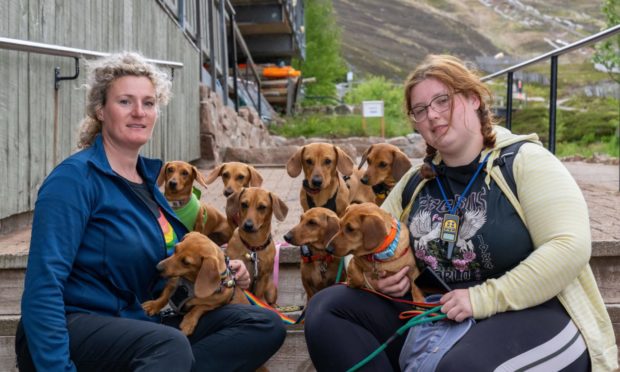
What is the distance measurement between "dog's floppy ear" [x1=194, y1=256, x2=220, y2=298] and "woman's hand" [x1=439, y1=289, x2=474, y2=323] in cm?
Answer: 101

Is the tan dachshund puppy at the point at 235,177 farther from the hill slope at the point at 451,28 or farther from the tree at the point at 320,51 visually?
the hill slope at the point at 451,28

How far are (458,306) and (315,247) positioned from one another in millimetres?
1266

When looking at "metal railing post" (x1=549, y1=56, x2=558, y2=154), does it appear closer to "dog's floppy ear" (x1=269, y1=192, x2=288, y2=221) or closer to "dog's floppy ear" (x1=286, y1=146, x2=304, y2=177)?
"dog's floppy ear" (x1=286, y1=146, x2=304, y2=177)

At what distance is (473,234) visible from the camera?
2410 millimetres

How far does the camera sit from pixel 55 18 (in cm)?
434

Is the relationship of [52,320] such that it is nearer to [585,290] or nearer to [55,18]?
[585,290]

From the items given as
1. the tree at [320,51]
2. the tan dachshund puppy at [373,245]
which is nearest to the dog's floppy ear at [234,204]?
the tan dachshund puppy at [373,245]

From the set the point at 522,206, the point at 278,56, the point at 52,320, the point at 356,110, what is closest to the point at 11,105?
the point at 52,320

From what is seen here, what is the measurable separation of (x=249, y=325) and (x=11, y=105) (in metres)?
2.14

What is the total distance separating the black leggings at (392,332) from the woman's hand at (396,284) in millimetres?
46

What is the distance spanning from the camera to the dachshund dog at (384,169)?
15.1 feet

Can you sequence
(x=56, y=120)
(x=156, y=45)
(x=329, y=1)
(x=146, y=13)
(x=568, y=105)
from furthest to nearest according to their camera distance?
(x=329, y=1), (x=568, y=105), (x=156, y=45), (x=146, y=13), (x=56, y=120)

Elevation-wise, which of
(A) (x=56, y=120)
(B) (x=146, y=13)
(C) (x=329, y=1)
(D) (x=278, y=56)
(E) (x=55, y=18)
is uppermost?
(C) (x=329, y=1)

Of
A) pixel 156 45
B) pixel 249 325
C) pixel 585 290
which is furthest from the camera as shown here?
pixel 156 45
